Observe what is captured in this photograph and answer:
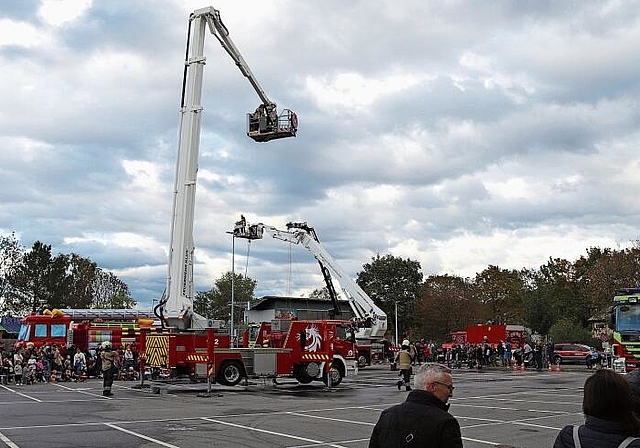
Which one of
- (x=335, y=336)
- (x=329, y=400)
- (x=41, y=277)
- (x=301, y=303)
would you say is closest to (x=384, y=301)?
(x=301, y=303)

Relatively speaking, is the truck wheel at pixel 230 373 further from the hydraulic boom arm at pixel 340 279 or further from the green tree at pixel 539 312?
the green tree at pixel 539 312

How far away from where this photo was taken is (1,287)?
70.6 metres

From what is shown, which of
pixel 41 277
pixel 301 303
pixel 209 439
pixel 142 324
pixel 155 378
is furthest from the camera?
pixel 301 303

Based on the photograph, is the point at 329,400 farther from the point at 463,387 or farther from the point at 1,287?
the point at 1,287

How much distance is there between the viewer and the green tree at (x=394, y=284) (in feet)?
266

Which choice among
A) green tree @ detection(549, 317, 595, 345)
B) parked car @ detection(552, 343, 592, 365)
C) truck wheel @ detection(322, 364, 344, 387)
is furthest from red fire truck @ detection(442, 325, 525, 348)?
truck wheel @ detection(322, 364, 344, 387)

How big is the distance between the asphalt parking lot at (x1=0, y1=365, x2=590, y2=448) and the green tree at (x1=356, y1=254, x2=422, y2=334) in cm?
5529

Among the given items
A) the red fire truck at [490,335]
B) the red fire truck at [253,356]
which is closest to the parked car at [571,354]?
the red fire truck at [490,335]

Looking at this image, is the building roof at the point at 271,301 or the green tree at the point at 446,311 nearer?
the green tree at the point at 446,311

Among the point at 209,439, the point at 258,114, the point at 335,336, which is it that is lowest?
the point at 209,439

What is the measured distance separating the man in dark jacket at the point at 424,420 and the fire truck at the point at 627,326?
73.5 feet

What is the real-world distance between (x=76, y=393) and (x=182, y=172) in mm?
7571

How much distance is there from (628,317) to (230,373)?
13.4 m

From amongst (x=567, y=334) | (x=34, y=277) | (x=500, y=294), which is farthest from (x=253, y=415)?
(x=500, y=294)
